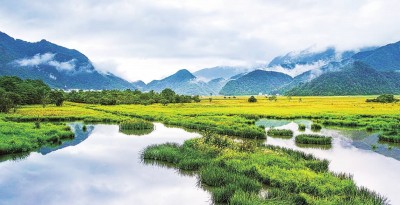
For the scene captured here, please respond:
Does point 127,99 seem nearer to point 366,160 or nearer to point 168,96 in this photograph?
point 168,96

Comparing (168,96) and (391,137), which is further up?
(168,96)

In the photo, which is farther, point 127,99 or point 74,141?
point 127,99

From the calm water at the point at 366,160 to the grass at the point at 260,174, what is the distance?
2.39 m

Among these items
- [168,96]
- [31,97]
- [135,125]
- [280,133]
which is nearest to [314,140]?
[280,133]

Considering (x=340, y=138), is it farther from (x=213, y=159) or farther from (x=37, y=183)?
(x=37, y=183)

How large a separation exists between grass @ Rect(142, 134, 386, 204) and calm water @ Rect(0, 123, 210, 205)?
128 cm

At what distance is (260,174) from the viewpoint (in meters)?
21.3

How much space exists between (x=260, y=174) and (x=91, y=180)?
10499 mm

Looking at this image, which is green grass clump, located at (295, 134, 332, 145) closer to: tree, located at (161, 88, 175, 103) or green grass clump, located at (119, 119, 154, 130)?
green grass clump, located at (119, 119, 154, 130)

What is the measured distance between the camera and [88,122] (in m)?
59.2

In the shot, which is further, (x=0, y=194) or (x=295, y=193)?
(x=0, y=194)

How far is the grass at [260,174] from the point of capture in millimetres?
16859

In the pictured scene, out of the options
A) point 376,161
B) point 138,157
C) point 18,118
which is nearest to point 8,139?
point 138,157

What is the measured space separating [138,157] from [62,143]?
11.1m
